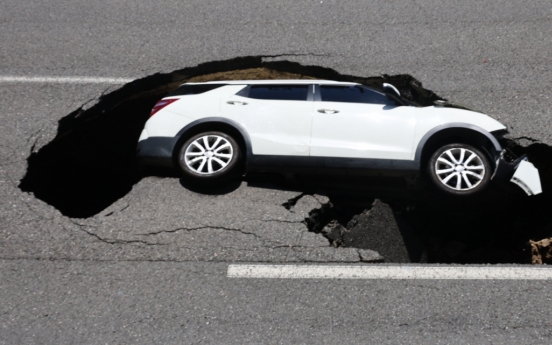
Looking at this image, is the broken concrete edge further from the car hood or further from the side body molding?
the car hood

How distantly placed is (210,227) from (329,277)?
1532mm

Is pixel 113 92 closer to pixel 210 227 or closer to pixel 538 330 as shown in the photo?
pixel 210 227

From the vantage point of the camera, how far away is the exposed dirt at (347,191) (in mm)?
8617

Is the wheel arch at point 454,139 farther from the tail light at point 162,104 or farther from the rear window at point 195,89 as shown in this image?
the tail light at point 162,104

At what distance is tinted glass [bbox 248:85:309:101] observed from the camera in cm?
836

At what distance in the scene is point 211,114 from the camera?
27.1ft

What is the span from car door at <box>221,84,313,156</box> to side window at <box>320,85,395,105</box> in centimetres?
22

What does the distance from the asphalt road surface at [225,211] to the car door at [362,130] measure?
0.77 metres

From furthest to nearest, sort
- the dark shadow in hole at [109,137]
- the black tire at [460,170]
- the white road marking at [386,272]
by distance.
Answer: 1. the dark shadow in hole at [109,137]
2. the black tire at [460,170]
3. the white road marking at [386,272]

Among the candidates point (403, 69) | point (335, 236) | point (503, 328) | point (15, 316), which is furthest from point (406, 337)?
point (403, 69)

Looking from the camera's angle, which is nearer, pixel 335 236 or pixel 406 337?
pixel 406 337

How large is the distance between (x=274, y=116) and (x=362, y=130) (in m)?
1.08

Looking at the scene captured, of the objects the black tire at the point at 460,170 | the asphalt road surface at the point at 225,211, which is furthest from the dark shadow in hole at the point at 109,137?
the black tire at the point at 460,170

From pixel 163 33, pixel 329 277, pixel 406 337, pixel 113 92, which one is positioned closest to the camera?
pixel 406 337
